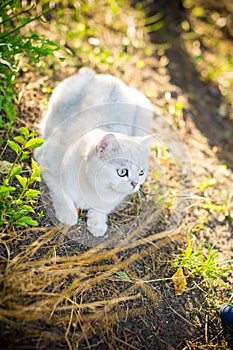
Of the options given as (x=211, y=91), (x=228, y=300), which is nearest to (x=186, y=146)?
(x=211, y=91)

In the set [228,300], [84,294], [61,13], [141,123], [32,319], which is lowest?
[228,300]

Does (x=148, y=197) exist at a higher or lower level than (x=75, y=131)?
lower

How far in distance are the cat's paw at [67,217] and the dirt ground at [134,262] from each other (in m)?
0.05

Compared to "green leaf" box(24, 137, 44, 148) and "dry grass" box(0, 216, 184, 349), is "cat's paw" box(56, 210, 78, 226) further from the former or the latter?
"green leaf" box(24, 137, 44, 148)

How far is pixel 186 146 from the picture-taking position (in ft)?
9.84

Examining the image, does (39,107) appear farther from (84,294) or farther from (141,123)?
(84,294)

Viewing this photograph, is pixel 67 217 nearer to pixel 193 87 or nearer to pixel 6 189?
pixel 6 189

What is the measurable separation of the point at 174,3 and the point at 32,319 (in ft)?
11.9

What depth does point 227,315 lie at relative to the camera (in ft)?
6.30

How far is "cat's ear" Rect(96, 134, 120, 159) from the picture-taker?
1.87 meters

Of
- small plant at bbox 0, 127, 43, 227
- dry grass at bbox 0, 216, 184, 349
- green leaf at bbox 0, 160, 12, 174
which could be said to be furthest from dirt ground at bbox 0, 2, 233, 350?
green leaf at bbox 0, 160, 12, 174

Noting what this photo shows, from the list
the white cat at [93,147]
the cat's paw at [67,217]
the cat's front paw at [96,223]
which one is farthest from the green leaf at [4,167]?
the cat's front paw at [96,223]

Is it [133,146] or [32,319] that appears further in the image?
[133,146]

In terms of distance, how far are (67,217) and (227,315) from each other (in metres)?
0.95
